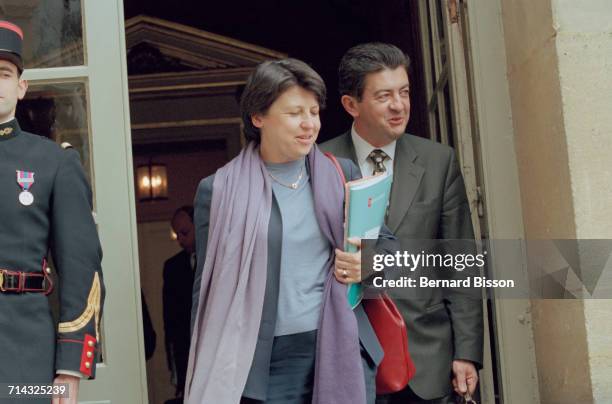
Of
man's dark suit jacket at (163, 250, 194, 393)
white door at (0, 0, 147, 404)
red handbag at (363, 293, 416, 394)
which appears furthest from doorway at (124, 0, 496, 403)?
red handbag at (363, 293, 416, 394)

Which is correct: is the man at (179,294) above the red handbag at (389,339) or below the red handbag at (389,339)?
above

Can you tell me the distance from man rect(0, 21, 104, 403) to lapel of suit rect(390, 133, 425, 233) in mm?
1100

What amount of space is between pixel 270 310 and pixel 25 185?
0.76 metres

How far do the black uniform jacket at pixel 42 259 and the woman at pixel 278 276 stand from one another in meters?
0.33

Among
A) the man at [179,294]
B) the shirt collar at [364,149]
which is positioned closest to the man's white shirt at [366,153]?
the shirt collar at [364,149]

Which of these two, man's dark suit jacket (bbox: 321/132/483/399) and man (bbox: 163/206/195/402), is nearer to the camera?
man's dark suit jacket (bbox: 321/132/483/399)

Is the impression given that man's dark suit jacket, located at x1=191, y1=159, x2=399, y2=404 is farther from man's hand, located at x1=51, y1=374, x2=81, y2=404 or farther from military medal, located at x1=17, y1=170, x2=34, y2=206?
military medal, located at x1=17, y1=170, x2=34, y2=206

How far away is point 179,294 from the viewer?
7.06 m

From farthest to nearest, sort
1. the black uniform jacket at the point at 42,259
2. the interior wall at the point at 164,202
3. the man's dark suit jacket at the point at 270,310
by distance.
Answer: the interior wall at the point at 164,202 < the man's dark suit jacket at the point at 270,310 < the black uniform jacket at the point at 42,259

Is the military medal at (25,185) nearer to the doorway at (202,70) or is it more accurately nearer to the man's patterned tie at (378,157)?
the man's patterned tie at (378,157)

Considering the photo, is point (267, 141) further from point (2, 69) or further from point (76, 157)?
point (2, 69)

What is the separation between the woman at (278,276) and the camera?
10.3 feet

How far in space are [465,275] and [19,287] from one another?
1.55m

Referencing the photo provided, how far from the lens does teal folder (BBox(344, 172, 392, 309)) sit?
127 inches
